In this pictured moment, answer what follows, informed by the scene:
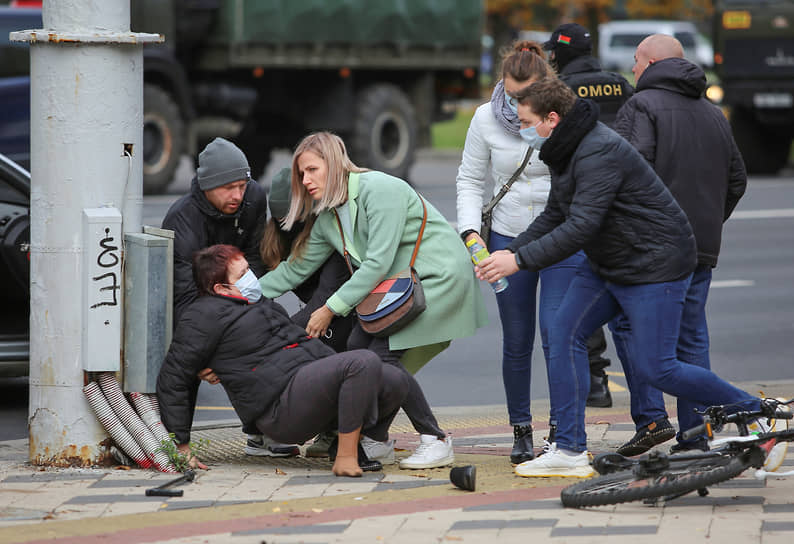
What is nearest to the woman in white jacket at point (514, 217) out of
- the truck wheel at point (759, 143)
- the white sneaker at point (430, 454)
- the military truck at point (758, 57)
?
the white sneaker at point (430, 454)

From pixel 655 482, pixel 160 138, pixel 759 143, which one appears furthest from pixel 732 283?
pixel 759 143

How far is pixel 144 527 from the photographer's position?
488 cm

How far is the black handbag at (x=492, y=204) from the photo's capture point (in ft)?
20.2

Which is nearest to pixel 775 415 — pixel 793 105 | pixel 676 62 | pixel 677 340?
pixel 677 340

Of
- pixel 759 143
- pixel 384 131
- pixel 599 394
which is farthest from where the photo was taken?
pixel 759 143

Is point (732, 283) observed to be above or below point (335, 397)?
below

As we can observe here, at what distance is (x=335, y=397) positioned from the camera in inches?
228

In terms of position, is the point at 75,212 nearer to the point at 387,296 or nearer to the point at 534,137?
the point at 387,296

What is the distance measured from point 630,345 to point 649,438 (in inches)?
27.7

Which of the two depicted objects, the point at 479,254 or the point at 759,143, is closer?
the point at 479,254

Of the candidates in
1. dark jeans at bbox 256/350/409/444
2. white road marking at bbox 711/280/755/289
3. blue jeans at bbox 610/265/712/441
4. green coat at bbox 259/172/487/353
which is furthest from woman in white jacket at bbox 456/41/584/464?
white road marking at bbox 711/280/755/289

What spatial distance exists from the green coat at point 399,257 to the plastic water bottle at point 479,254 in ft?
0.51

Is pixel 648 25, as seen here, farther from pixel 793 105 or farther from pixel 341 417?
pixel 341 417

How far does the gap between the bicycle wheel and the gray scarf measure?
65.6 inches
